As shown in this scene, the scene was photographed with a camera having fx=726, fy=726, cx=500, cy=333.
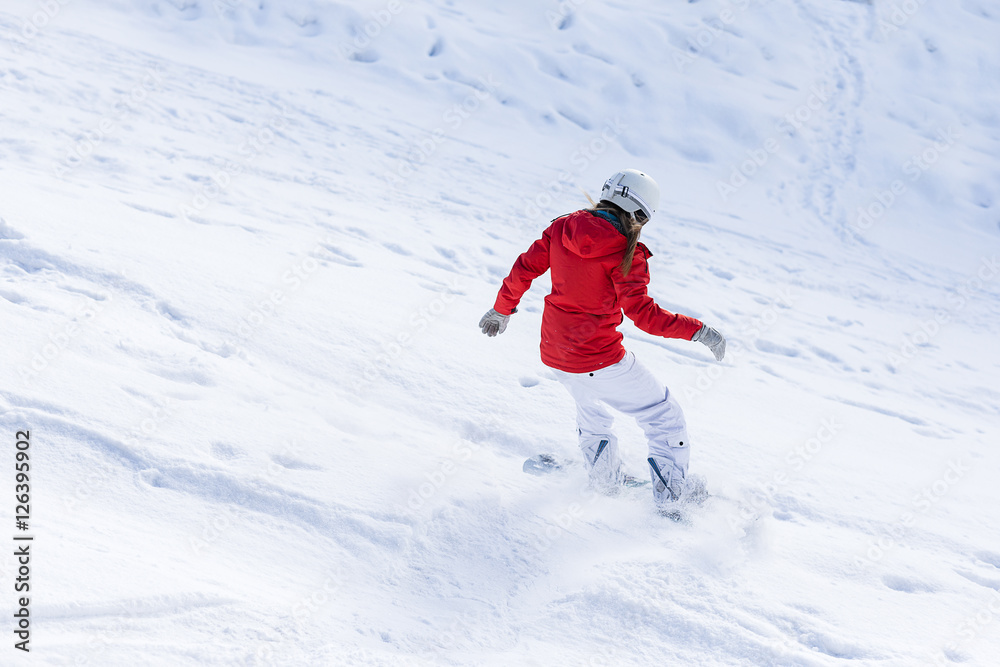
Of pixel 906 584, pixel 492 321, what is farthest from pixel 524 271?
pixel 906 584

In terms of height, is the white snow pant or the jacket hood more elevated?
the jacket hood

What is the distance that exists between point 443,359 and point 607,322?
1.64 meters

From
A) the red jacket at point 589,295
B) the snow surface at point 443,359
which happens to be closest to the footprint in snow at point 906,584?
the snow surface at point 443,359

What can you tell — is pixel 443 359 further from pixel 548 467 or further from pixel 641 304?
pixel 641 304

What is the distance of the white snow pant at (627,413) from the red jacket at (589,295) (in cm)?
9

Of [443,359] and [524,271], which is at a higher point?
[524,271]

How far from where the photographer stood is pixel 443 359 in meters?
4.55

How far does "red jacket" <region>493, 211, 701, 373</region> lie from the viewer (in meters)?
2.93

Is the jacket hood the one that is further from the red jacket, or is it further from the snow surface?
the snow surface

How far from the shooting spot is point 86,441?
2.93 metres

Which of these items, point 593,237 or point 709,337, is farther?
point 709,337

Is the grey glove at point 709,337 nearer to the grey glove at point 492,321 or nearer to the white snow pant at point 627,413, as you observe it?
the white snow pant at point 627,413

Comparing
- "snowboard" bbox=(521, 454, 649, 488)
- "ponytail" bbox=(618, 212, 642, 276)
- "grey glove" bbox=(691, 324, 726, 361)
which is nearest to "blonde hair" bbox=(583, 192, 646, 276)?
"ponytail" bbox=(618, 212, 642, 276)

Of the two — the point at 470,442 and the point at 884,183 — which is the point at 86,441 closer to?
the point at 470,442
